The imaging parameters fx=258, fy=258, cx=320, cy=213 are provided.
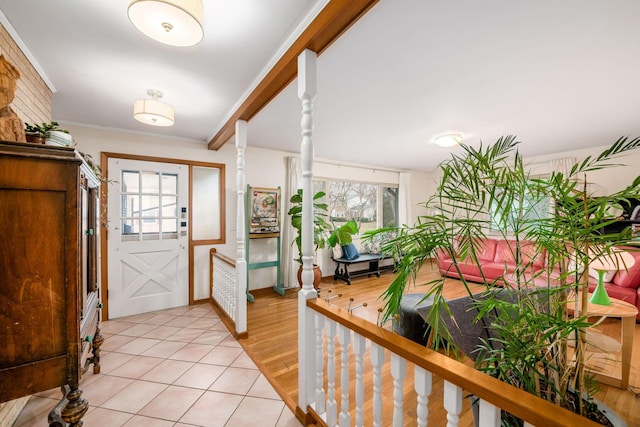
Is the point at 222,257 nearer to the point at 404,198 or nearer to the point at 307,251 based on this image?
the point at 307,251

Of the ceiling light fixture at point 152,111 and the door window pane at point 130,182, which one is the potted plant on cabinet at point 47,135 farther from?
the door window pane at point 130,182

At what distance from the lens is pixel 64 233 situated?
1055mm

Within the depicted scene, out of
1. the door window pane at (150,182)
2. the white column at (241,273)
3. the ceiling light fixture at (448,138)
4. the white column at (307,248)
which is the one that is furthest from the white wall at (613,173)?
the door window pane at (150,182)

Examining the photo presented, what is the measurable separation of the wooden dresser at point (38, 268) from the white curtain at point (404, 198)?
6.03 meters

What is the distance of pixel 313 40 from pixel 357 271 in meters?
4.57

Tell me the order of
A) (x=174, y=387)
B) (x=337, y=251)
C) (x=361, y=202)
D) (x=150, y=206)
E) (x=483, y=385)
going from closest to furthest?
(x=483, y=385), (x=174, y=387), (x=150, y=206), (x=337, y=251), (x=361, y=202)

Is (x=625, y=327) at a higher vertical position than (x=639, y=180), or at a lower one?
lower

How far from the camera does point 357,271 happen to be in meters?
5.41

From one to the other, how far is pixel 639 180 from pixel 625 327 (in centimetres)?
206

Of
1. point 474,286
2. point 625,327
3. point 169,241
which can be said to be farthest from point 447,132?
point 169,241

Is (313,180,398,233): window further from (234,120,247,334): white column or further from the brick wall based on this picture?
the brick wall

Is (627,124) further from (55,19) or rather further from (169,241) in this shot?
(169,241)

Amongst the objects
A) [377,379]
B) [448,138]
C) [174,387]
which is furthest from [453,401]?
[448,138]

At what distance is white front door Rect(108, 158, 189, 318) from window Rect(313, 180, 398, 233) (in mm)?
2570
